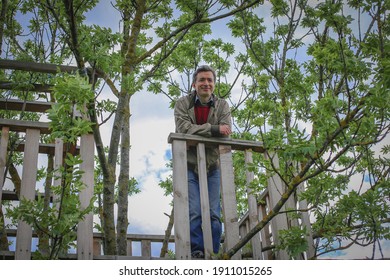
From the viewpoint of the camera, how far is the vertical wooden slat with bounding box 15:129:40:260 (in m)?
2.07

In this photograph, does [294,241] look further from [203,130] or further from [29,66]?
[29,66]

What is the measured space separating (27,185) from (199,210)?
0.92 m

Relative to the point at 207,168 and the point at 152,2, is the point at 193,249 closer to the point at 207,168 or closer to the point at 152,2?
the point at 207,168

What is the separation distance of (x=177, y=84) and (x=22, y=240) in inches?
167

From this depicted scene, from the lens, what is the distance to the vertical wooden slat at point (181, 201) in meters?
2.25

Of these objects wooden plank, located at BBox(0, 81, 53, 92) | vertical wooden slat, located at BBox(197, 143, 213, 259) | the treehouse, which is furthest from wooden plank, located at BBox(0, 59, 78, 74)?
vertical wooden slat, located at BBox(197, 143, 213, 259)

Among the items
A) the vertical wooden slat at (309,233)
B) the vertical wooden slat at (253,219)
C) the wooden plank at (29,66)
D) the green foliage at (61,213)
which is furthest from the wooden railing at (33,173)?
the vertical wooden slat at (309,233)

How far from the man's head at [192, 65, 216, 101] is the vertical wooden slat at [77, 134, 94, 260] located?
761 millimetres

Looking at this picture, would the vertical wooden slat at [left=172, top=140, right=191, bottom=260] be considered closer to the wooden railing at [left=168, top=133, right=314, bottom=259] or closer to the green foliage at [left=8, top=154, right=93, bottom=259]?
the wooden railing at [left=168, top=133, right=314, bottom=259]

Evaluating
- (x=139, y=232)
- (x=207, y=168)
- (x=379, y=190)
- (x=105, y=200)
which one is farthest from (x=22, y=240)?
(x=139, y=232)
